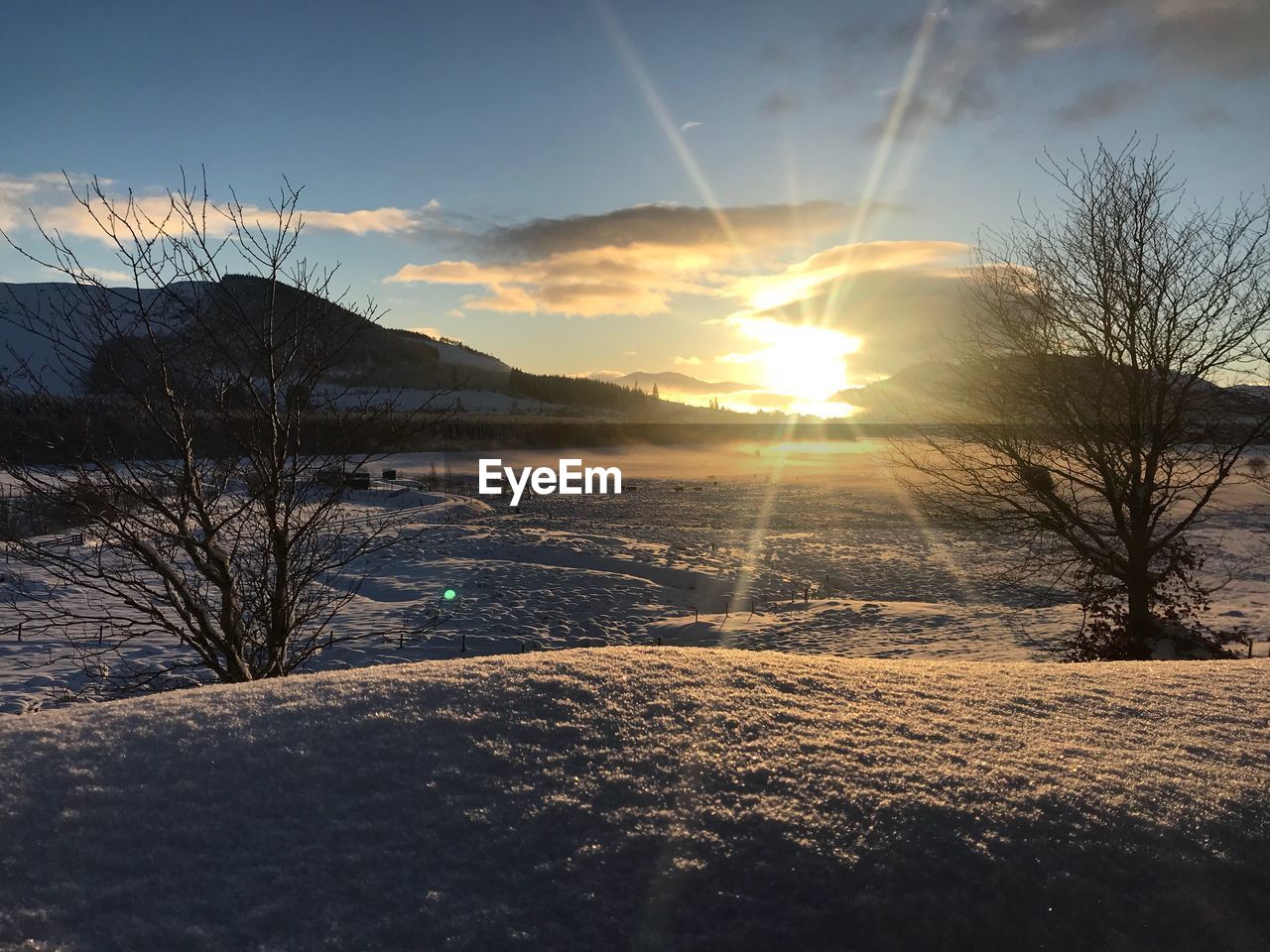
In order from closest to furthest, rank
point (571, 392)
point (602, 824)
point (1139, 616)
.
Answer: point (602, 824) < point (1139, 616) < point (571, 392)

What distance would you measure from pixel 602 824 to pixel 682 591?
48.7 ft

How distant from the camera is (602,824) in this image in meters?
2.56

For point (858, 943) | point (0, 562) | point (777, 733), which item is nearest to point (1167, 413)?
point (777, 733)

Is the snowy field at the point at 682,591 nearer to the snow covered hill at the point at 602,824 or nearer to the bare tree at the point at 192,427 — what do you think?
the bare tree at the point at 192,427

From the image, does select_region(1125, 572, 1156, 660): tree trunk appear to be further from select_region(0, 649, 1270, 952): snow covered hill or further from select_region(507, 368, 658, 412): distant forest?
select_region(507, 368, 658, 412): distant forest

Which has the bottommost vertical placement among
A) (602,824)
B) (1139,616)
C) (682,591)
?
(682,591)

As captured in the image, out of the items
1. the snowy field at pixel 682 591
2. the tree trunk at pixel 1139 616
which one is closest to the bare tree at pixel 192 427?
the snowy field at pixel 682 591

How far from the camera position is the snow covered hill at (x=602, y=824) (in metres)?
2.18

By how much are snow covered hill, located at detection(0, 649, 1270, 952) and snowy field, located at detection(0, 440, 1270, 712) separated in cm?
370

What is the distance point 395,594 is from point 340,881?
1414cm

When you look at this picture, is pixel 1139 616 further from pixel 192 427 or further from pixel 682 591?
pixel 192 427

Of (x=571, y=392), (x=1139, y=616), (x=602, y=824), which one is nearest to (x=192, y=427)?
(x=602, y=824)

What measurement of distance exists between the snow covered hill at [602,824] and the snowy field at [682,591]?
3696 mm

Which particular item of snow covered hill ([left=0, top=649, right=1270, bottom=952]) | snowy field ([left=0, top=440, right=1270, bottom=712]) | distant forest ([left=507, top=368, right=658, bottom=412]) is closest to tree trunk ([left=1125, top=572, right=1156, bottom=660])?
snowy field ([left=0, top=440, right=1270, bottom=712])
